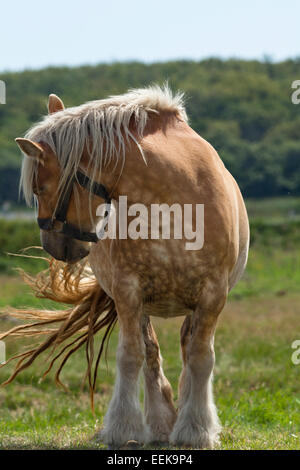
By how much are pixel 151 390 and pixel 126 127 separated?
2.09 meters

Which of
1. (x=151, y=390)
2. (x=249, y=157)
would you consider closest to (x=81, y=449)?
(x=151, y=390)

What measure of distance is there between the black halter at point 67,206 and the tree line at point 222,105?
39.2m

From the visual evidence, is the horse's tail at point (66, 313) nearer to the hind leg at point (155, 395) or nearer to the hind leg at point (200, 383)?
the hind leg at point (155, 395)

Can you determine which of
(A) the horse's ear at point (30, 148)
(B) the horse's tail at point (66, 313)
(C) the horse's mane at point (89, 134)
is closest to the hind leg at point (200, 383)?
(C) the horse's mane at point (89, 134)

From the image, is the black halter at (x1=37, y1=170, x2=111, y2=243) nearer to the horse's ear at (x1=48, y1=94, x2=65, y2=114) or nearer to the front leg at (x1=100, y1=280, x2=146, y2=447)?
the front leg at (x1=100, y1=280, x2=146, y2=447)

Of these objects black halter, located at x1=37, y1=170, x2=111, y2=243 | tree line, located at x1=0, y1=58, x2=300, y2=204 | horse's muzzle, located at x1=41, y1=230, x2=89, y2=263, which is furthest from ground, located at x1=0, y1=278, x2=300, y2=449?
tree line, located at x1=0, y1=58, x2=300, y2=204

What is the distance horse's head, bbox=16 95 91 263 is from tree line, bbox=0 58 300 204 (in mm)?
39176

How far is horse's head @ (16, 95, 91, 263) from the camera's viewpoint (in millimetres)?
4391

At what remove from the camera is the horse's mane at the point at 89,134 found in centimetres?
436

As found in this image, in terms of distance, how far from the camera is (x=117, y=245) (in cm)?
459

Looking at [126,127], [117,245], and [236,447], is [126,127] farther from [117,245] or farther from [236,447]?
[236,447]

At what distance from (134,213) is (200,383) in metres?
1.23
